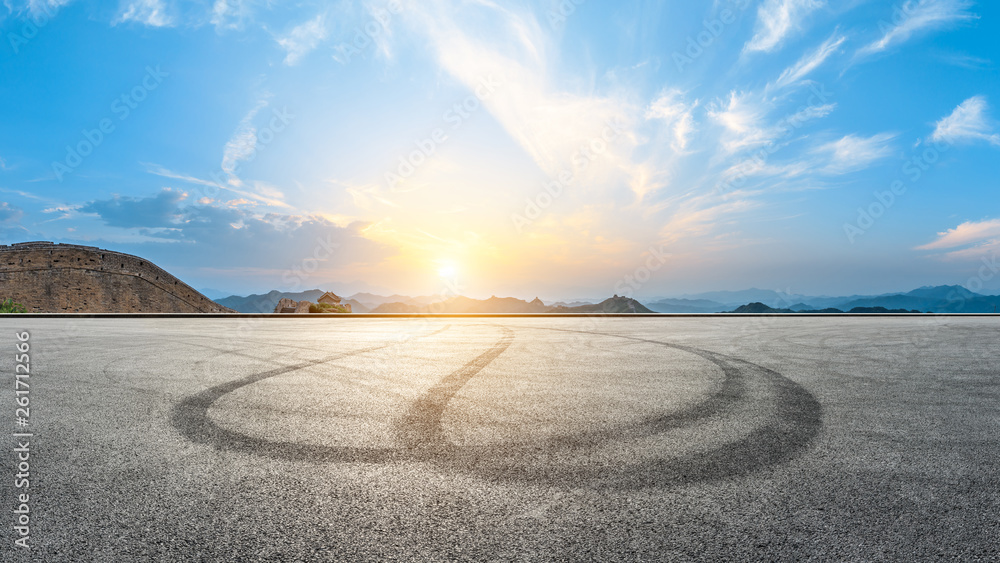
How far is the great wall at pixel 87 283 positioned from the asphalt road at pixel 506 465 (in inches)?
1989

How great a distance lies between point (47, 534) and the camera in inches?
98.1

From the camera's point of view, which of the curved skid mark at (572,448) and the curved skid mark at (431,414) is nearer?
the curved skid mark at (572,448)

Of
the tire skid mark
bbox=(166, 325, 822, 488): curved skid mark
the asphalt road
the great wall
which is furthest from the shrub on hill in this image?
bbox=(166, 325, 822, 488): curved skid mark

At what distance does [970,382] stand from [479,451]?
756cm

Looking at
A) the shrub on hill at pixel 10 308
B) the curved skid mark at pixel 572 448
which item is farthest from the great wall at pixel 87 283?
the curved skid mark at pixel 572 448

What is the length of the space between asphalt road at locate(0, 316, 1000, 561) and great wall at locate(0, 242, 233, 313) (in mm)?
50531

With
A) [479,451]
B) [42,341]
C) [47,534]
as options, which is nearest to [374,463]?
[479,451]

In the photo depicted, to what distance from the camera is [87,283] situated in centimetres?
4800

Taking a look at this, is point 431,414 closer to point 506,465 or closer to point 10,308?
point 506,465

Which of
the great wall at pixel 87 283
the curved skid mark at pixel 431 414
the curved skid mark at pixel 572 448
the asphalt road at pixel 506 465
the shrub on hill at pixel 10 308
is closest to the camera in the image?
the asphalt road at pixel 506 465

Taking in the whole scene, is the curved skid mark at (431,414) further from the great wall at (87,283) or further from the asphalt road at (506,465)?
the great wall at (87,283)

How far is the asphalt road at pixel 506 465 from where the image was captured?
2.38 meters

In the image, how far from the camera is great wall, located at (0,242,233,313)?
46062mm

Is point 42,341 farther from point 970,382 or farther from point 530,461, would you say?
point 970,382
